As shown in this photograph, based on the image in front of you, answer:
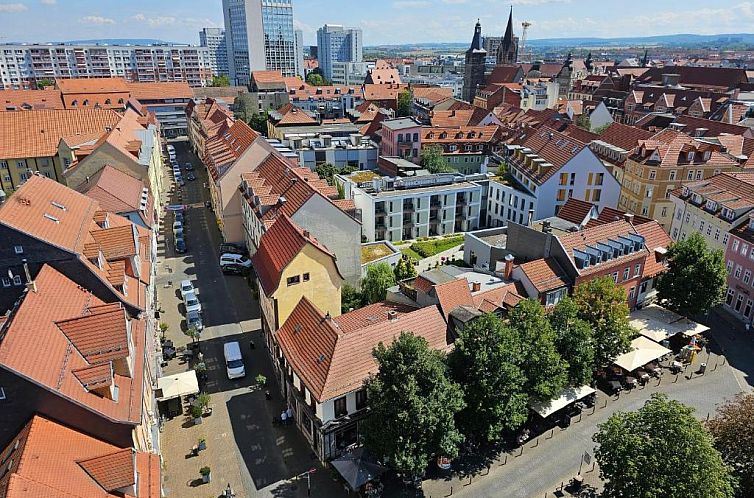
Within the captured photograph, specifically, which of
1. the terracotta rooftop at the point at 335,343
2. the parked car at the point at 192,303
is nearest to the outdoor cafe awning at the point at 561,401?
the terracotta rooftop at the point at 335,343

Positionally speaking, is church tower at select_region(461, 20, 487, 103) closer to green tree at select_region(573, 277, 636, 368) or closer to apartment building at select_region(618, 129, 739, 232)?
apartment building at select_region(618, 129, 739, 232)

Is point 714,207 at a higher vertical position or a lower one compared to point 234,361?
higher

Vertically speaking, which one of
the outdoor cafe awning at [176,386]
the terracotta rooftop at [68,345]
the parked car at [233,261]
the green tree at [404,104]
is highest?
the green tree at [404,104]

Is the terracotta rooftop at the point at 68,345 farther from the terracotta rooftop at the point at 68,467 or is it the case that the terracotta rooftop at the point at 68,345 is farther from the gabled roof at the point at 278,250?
the gabled roof at the point at 278,250

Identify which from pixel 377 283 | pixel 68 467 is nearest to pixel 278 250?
pixel 377 283

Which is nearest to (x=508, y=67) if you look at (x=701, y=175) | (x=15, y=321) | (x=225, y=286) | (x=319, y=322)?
(x=701, y=175)

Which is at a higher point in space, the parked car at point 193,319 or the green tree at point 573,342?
the green tree at point 573,342

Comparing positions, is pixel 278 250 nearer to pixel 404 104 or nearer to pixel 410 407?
pixel 410 407
